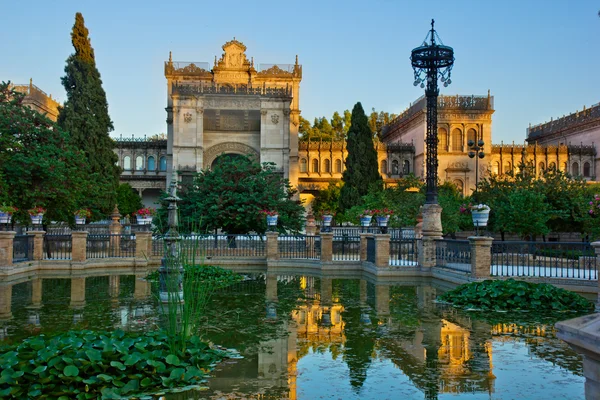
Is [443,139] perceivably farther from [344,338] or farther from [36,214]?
[344,338]

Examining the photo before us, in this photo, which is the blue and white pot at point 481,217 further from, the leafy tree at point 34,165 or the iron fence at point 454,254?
the leafy tree at point 34,165

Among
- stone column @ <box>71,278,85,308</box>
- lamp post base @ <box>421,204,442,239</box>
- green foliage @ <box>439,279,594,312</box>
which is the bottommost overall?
stone column @ <box>71,278,85,308</box>

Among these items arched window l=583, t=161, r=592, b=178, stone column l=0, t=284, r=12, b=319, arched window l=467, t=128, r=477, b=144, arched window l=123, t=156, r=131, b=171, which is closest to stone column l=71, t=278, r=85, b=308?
stone column l=0, t=284, r=12, b=319

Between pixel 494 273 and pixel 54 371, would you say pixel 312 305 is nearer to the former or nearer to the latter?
pixel 494 273

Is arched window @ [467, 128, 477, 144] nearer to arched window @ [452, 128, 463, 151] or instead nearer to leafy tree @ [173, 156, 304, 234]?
arched window @ [452, 128, 463, 151]

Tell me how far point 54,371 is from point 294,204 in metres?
22.9

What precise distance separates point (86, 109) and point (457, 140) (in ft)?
99.7

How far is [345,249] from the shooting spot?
26266 mm

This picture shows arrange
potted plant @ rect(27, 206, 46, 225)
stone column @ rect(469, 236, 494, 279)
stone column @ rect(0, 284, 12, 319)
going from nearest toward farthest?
stone column @ rect(0, 284, 12, 319) < stone column @ rect(469, 236, 494, 279) < potted plant @ rect(27, 206, 46, 225)

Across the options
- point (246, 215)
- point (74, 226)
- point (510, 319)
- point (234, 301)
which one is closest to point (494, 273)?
point (510, 319)

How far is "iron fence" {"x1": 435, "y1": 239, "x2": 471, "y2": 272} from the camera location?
694 inches

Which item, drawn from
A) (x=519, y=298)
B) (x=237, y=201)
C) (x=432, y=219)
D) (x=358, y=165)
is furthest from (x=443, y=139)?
(x=519, y=298)

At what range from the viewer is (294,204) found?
29625 millimetres

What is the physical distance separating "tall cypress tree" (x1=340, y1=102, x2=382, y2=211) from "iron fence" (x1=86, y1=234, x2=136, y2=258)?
21152 mm
